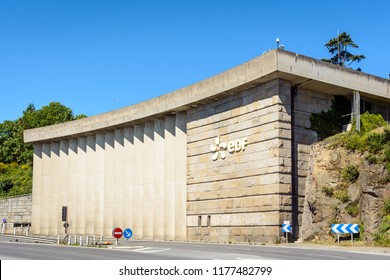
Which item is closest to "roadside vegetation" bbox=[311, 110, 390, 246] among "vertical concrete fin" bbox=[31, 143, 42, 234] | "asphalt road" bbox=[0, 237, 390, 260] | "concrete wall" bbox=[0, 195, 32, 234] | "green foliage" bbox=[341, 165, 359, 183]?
"green foliage" bbox=[341, 165, 359, 183]

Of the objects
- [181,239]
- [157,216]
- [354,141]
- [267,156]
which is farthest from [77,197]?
[354,141]

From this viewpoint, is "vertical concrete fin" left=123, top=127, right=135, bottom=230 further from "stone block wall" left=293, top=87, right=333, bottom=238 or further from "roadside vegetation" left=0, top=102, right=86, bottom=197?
"roadside vegetation" left=0, top=102, right=86, bottom=197

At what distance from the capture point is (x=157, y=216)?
42.8 m

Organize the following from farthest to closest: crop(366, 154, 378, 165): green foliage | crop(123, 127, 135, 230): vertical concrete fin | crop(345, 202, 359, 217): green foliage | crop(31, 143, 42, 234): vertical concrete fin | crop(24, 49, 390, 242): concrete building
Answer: crop(31, 143, 42, 234): vertical concrete fin → crop(123, 127, 135, 230): vertical concrete fin → crop(24, 49, 390, 242): concrete building → crop(345, 202, 359, 217): green foliage → crop(366, 154, 378, 165): green foliage

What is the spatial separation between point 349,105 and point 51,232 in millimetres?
29759

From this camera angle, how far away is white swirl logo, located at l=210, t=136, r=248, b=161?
115ft

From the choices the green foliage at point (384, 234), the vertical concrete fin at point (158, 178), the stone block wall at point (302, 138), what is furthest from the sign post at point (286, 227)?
the vertical concrete fin at point (158, 178)

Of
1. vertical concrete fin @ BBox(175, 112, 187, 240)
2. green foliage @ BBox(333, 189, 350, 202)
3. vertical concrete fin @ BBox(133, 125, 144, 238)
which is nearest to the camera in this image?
green foliage @ BBox(333, 189, 350, 202)

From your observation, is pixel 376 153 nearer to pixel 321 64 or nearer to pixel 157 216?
pixel 321 64

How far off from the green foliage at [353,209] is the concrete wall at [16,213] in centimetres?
3492

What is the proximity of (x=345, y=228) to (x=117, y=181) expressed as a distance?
2192 cm

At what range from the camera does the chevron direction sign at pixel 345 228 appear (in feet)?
98.0

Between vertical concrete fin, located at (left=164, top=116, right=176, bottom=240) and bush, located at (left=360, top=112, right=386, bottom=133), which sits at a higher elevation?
bush, located at (left=360, top=112, right=386, bottom=133)

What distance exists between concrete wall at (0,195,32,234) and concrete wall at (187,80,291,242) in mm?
23859
